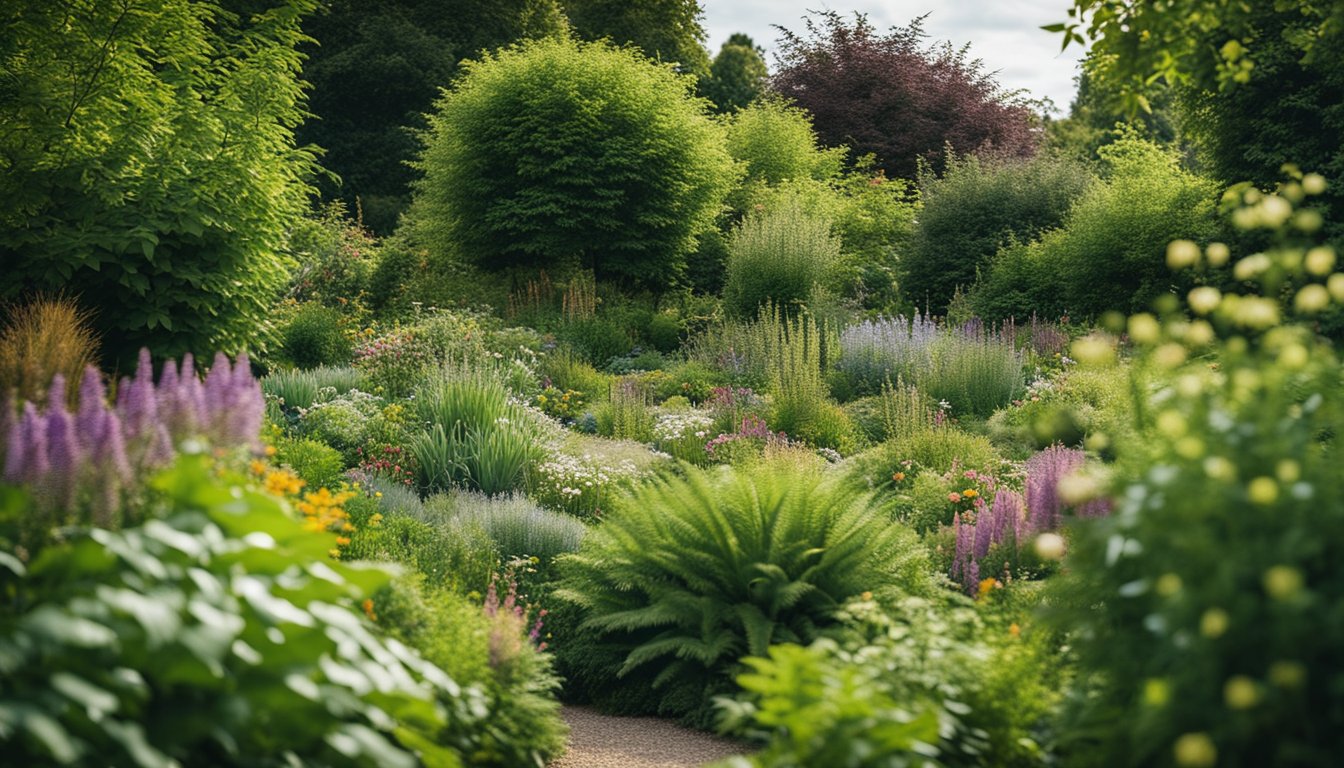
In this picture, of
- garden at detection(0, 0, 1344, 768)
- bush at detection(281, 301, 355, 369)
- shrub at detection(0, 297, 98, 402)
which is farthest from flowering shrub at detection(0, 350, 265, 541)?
bush at detection(281, 301, 355, 369)

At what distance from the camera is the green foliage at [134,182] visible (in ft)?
Result: 25.3

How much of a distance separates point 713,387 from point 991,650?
6.92 meters

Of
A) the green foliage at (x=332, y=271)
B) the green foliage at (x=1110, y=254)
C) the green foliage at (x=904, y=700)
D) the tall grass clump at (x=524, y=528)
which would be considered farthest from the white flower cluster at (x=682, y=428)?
the green foliage at (x=332, y=271)

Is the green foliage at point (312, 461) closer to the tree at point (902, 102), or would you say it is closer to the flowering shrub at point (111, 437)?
the flowering shrub at point (111, 437)

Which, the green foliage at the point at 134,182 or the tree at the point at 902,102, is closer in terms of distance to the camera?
the green foliage at the point at 134,182

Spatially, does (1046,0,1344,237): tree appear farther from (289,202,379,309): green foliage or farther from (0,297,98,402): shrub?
(289,202,379,309): green foliage

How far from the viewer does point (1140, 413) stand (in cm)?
339

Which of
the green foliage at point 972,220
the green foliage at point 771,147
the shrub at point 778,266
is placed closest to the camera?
the shrub at point 778,266

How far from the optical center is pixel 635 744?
14.9 feet

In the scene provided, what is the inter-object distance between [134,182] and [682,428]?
4344 millimetres

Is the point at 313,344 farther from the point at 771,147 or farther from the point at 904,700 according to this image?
the point at 904,700

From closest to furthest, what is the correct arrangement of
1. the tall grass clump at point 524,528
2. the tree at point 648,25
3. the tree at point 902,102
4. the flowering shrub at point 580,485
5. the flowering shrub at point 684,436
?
the tall grass clump at point 524,528 → the flowering shrub at point 580,485 → the flowering shrub at point 684,436 → the tree at point 902,102 → the tree at point 648,25

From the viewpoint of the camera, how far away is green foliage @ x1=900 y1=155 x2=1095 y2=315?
15.3m

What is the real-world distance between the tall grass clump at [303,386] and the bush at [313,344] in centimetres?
290
